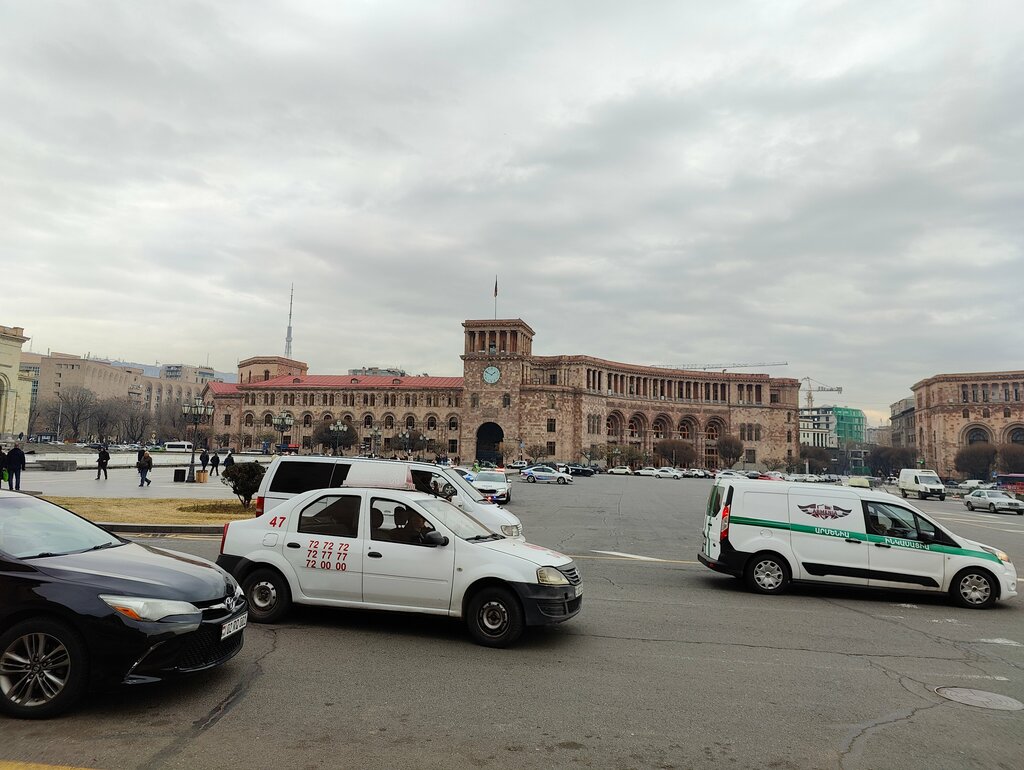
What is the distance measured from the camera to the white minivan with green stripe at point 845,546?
9742mm

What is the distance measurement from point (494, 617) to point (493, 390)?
299 feet

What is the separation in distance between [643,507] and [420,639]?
857 inches

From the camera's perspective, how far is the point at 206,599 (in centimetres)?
513

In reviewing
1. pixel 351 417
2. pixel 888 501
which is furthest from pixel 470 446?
pixel 888 501

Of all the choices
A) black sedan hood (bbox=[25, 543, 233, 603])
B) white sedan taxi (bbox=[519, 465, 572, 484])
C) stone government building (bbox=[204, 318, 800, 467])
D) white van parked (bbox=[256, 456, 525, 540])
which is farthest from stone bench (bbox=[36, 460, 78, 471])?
stone government building (bbox=[204, 318, 800, 467])

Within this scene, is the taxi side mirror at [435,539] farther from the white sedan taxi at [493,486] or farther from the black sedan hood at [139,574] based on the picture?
the white sedan taxi at [493,486]

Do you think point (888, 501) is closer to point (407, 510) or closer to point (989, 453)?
point (407, 510)

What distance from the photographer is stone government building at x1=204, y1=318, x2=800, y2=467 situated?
98125mm

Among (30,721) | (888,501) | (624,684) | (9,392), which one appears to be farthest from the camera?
(9,392)

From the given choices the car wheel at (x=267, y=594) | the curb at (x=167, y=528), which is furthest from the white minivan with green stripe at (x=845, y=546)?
the curb at (x=167, y=528)

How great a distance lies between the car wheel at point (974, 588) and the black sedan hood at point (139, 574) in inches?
396

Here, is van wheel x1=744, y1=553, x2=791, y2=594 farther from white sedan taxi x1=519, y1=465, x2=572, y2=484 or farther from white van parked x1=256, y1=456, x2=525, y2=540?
white sedan taxi x1=519, y1=465, x2=572, y2=484

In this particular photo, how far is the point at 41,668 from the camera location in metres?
4.66

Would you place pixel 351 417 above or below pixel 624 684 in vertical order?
above
